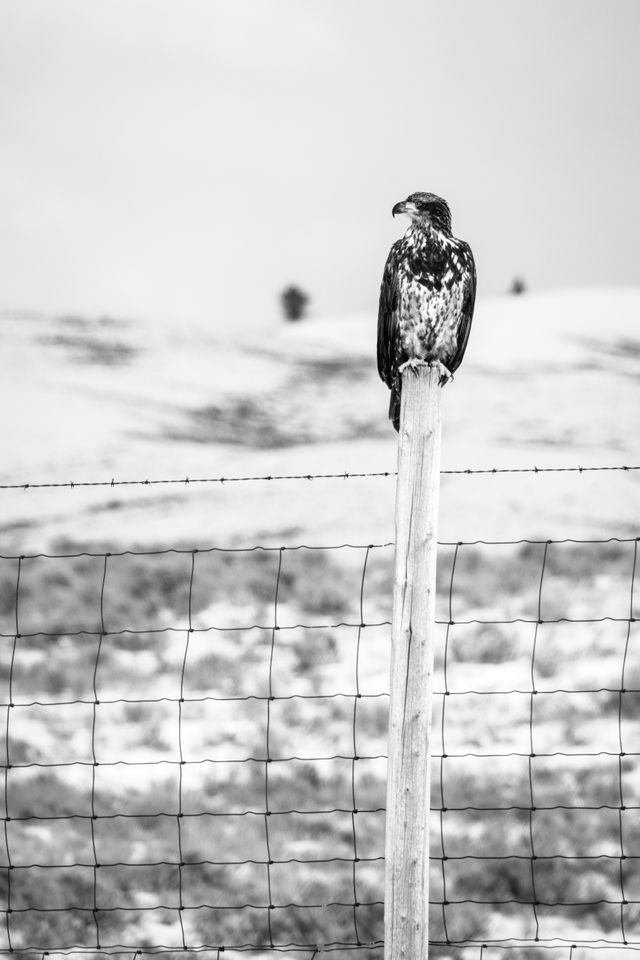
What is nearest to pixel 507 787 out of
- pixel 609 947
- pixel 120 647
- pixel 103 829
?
pixel 609 947

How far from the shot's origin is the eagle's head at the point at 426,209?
4.29 metres

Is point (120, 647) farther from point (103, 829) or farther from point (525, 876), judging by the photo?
point (525, 876)

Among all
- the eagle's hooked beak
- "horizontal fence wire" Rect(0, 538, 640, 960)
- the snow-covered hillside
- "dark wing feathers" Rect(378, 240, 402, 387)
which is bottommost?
"horizontal fence wire" Rect(0, 538, 640, 960)

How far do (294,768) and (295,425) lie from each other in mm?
13793

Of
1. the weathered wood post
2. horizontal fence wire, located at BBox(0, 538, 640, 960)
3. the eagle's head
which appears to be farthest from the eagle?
the weathered wood post

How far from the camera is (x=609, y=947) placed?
3844 millimetres

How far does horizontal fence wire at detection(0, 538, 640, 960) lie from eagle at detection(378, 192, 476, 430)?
976 millimetres

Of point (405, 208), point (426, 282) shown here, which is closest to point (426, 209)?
point (405, 208)

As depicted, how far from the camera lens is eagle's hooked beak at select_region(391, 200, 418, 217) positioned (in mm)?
4277

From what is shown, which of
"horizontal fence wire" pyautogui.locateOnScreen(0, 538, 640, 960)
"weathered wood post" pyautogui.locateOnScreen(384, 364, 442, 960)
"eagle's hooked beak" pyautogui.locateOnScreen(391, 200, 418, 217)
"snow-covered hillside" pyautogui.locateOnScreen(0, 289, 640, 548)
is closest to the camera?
"weathered wood post" pyautogui.locateOnScreen(384, 364, 442, 960)

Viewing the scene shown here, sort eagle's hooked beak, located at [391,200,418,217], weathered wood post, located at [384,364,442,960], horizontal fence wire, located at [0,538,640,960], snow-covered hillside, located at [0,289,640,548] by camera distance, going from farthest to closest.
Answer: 1. snow-covered hillside, located at [0,289,640,548]
2. eagle's hooked beak, located at [391,200,418,217]
3. horizontal fence wire, located at [0,538,640,960]
4. weathered wood post, located at [384,364,442,960]

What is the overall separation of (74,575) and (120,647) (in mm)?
2344

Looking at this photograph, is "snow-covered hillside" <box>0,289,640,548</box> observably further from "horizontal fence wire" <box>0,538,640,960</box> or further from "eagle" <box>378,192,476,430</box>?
"eagle" <box>378,192,476,430</box>

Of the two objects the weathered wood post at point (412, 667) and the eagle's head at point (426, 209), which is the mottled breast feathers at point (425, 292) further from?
the weathered wood post at point (412, 667)
